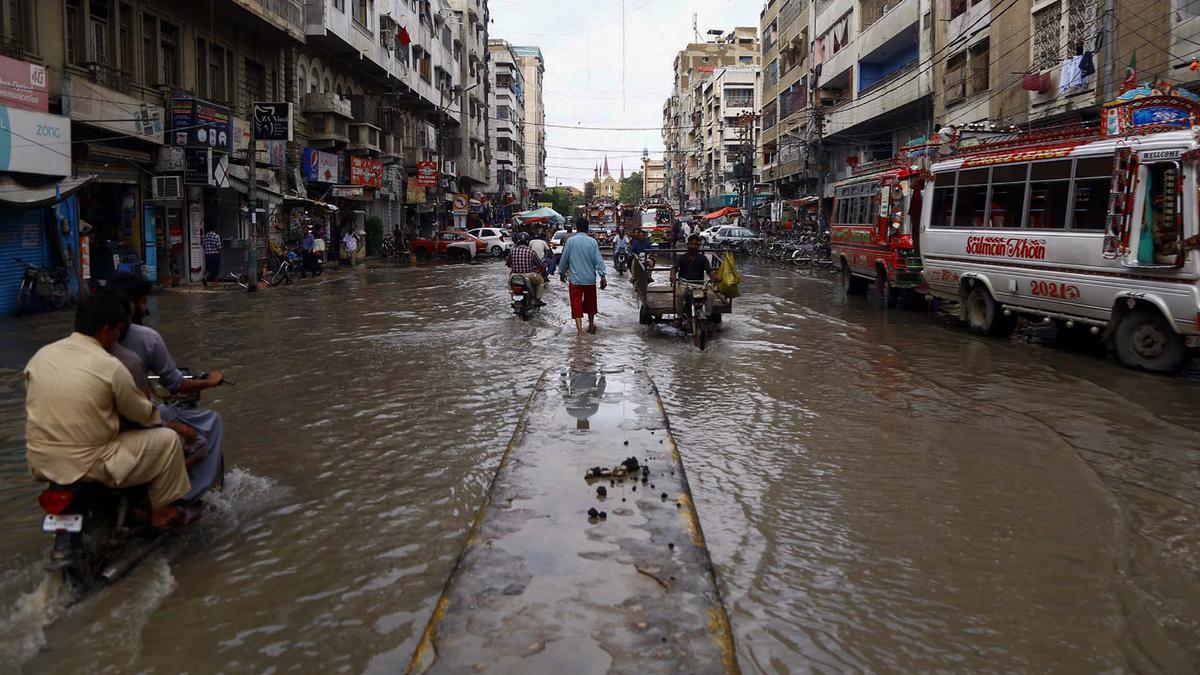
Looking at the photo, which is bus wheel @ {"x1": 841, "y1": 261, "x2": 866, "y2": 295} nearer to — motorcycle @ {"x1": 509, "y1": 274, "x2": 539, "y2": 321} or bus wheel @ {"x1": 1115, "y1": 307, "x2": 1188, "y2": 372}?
motorcycle @ {"x1": 509, "y1": 274, "x2": 539, "y2": 321}

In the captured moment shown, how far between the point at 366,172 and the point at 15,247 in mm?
24229

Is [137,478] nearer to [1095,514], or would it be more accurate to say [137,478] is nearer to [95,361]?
[95,361]

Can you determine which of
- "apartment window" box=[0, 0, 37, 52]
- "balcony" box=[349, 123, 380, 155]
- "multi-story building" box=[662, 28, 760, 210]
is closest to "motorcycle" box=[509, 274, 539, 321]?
"apartment window" box=[0, 0, 37, 52]

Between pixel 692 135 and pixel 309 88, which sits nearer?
pixel 309 88

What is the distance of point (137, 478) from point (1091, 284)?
449 inches

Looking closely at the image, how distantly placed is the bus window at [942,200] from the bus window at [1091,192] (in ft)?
10.6

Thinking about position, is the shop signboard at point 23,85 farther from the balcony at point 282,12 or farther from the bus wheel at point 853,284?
the bus wheel at point 853,284

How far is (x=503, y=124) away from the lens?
9838cm

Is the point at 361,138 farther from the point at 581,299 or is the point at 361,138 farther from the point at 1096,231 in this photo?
the point at 1096,231

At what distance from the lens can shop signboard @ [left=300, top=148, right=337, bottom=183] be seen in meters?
35.7

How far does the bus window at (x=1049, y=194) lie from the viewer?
12750mm

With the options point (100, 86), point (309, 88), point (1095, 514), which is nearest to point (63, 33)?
point (100, 86)

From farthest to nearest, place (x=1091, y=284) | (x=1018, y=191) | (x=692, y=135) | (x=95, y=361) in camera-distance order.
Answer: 1. (x=692, y=135)
2. (x=1018, y=191)
3. (x=1091, y=284)
4. (x=95, y=361)

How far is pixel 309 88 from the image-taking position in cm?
3806
